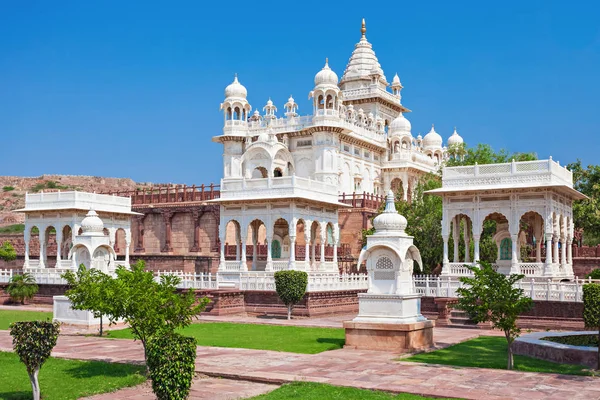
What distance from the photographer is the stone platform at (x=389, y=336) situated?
16828 millimetres

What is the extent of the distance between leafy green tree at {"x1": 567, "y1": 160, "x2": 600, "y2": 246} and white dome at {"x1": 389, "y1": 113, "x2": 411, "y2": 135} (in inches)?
465

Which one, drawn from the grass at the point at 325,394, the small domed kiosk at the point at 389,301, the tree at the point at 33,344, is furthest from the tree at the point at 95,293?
the small domed kiosk at the point at 389,301

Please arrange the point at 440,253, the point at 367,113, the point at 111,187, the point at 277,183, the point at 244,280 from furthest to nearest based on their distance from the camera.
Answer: the point at 111,187 → the point at 367,113 → the point at 440,253 → the point at 277,183 → the point at 244,280

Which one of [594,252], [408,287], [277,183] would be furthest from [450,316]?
[594,252]

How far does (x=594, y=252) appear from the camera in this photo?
38375 millimetres

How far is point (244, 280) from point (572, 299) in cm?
1264

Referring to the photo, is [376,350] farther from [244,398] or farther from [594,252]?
[594,252]

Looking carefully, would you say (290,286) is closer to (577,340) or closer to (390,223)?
(390,223)

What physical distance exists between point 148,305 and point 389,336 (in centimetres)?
619

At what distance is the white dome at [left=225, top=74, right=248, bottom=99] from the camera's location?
49281mm

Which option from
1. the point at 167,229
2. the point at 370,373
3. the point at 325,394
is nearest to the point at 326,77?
the point at 167,229

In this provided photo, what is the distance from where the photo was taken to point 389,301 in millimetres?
17438

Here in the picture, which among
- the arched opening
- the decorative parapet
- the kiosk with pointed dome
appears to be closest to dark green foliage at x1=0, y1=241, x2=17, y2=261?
the kiosk with pointed dome

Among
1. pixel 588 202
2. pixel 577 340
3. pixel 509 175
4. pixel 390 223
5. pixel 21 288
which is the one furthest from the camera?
pixel 588 202
